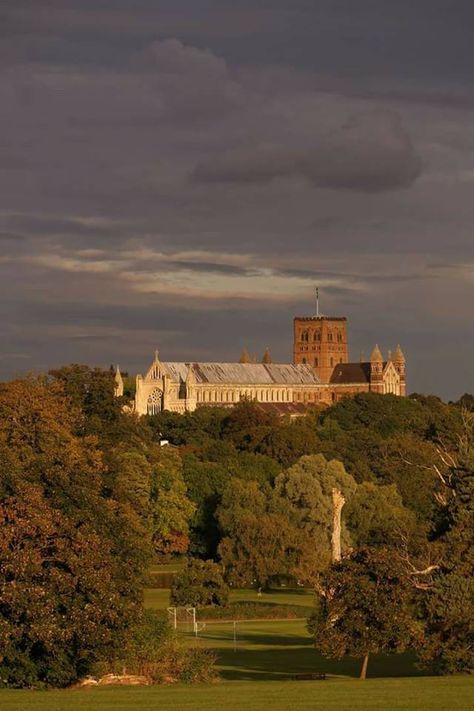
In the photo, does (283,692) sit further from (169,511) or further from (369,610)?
(169,511)

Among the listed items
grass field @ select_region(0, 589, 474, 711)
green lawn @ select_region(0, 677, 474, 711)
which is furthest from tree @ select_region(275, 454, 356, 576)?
green lawn @ select_region(0, 677, 474, 711)

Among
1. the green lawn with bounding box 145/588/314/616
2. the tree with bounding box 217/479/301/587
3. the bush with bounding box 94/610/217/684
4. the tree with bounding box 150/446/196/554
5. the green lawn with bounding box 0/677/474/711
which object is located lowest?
the green lawn with bounding box 0/677/474/711

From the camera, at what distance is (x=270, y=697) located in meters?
39.4

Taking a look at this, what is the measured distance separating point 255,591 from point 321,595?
4101 cm

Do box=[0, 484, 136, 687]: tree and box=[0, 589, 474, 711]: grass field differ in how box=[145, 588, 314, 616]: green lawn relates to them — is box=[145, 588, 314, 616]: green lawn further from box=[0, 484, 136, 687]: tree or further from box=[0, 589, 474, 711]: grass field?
box=[0, 484, 136, 687]: tree

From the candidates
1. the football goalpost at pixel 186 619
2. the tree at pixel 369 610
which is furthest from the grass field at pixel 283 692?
the football goalpost at pixel 186 619

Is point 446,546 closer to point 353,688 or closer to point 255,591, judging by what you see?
point 353,688

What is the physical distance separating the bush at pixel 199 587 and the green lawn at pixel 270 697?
104 feet

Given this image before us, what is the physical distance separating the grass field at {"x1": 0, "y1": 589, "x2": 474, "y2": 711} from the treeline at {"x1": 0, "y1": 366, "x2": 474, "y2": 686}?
1.50m

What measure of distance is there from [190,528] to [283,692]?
62.5 m

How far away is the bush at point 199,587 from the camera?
75.2 metres

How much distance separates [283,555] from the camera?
298 feet

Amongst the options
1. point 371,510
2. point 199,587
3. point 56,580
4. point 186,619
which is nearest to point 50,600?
point 56,580

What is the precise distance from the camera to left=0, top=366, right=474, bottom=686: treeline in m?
42.6
